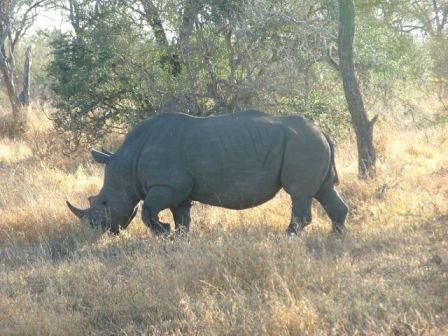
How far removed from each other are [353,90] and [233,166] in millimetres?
3053

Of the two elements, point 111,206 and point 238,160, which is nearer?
point 238,160

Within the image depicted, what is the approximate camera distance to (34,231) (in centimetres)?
752

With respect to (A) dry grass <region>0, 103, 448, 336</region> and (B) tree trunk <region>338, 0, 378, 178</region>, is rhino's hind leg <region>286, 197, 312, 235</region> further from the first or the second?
(B) tree trunk <region>338, 0, 378, 178</region>

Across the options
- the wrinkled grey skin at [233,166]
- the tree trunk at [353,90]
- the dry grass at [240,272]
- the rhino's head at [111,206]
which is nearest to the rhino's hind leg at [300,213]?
the wrinkled grey skin at [233,166]

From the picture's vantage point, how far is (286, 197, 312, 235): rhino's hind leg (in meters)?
6.58

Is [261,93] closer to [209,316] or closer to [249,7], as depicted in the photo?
[249,7]

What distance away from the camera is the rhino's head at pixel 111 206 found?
7020 mm

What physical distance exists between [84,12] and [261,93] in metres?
4.16

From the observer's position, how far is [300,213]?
661cm

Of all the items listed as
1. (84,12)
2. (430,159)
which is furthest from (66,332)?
(84,12)

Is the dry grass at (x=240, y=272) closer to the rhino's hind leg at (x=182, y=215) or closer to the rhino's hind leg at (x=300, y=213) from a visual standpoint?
the rhino's hind leg at (x=300, y=213)

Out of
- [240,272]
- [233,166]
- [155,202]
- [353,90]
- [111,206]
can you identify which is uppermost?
[353,90]

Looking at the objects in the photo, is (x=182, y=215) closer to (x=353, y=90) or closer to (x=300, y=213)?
(x=300, y=213)

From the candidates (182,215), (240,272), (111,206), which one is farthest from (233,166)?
(240,272)
